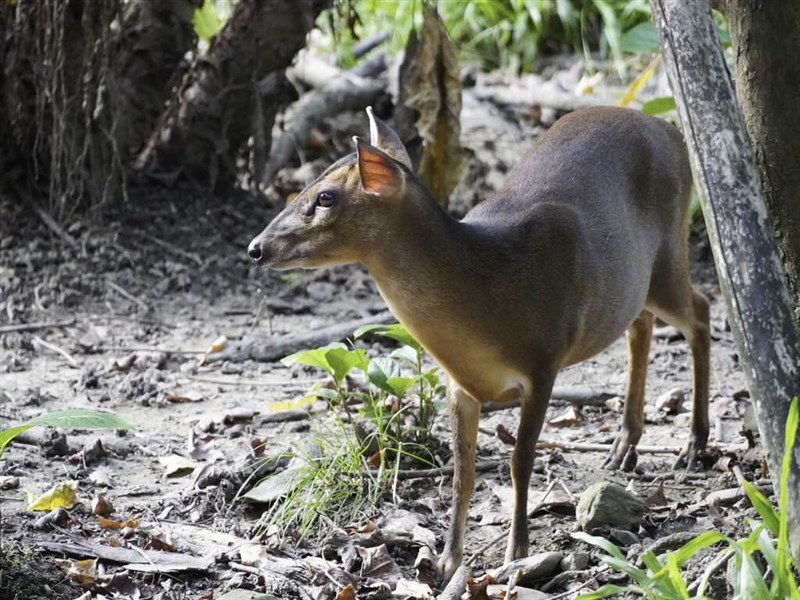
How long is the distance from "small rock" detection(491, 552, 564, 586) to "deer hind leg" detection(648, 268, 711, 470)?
115cm

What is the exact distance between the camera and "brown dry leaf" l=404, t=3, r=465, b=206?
23.0 ft

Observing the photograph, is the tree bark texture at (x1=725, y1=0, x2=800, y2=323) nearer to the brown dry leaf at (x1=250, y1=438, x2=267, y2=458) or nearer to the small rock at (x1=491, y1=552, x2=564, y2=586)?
the small rock at (x1=491, y1=552, x2=564, y2=586)

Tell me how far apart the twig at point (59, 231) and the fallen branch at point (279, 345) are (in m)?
1.45

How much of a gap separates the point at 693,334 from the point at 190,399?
2166 millimetres

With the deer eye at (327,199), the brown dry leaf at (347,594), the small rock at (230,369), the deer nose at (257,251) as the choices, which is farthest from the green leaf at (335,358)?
the small rock at (230,369)

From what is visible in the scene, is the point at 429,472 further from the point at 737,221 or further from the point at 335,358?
the point at 737,221

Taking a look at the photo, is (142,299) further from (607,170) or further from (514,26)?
(514,26)

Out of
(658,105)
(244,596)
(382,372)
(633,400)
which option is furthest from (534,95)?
(244,596)

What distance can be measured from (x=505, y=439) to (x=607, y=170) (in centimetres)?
115

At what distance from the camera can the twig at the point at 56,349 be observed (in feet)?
20.8

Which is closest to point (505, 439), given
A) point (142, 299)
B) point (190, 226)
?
point (142, 299)

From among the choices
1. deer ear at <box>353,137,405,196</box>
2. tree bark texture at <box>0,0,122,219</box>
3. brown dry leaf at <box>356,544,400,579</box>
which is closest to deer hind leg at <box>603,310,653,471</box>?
brown dry leaf at <box>356,544,400,579</box>

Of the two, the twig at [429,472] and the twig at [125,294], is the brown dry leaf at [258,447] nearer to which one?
the twig at [429,472]

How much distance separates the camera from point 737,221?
3.51 meters
